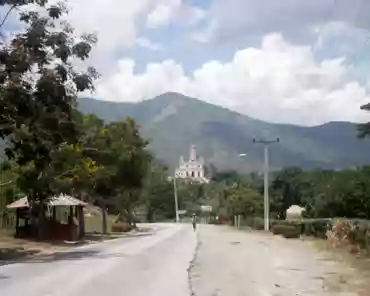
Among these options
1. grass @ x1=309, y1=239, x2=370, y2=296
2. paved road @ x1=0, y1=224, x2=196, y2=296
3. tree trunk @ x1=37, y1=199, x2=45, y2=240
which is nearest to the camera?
paved road @ x1=0, y1=224, x2=196, y2=296

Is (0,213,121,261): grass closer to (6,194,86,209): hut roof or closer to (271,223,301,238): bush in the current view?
(6,194,86,209): hut roof

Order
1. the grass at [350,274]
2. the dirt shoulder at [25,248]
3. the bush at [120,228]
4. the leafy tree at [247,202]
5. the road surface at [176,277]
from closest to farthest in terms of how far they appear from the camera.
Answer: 1. the road surface at [176,277]
2. the grass at [350,274]
3. the dirt shoulder at [25,248]
4. the bush at [120,228]
5. the leafy tree at [247,202]

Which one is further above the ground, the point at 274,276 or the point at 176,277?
the point at 176,277

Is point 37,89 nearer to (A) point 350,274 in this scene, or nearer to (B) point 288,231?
(A) point 350,274

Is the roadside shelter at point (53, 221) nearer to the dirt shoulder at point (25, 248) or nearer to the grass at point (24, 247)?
the grass at point (24, 247)

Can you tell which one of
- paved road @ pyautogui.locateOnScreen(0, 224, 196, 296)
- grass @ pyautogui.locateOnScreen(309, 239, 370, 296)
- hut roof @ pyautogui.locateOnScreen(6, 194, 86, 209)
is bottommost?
grass @ pyautogui.locateOnScreen(309, 239, 370, 296)

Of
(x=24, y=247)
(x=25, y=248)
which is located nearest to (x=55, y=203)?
(x=24, y=247)

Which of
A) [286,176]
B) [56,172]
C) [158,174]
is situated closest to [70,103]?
[56,172]

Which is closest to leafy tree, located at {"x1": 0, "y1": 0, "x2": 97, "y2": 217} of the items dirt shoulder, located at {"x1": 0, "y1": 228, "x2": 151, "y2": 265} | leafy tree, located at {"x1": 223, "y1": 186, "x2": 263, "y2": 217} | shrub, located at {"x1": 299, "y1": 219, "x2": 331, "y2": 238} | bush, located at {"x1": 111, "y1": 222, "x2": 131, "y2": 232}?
dirt shoulder, located at {"x1": 0, "y1": 228, "x2": 151, "y2": 265}

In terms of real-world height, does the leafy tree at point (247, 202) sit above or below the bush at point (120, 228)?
above

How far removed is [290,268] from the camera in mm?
27766

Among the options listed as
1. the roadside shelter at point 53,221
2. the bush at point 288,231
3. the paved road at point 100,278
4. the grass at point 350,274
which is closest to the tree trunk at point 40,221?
the roadside shelter at point 53,221

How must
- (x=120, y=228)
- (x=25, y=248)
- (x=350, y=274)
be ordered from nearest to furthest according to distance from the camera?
(x=350, y=274) < (x=25, y=248) < (x=120, y=228)

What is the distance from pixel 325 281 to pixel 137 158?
5322 centimetres
